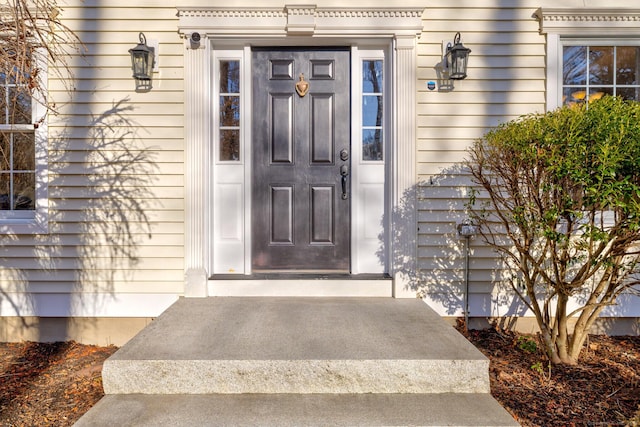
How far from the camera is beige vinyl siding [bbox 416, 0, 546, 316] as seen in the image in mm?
3439

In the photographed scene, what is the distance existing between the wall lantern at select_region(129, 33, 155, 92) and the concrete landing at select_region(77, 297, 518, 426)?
2111 mm

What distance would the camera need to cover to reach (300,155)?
3.56 meters

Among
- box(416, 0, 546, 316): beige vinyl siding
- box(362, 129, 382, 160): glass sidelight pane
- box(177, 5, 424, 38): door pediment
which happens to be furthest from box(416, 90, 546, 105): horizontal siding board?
box(177, 5, 424, 38): door pediment

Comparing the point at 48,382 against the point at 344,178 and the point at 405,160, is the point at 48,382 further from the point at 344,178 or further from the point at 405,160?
the point at 405,160

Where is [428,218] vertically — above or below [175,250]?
above

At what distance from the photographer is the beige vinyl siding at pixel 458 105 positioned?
3439 mm

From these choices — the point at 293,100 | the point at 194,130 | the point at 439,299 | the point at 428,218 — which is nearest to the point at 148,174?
the point at 194,130

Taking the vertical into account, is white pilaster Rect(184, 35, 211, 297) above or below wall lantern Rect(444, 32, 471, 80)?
below

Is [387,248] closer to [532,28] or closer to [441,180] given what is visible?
[441,180]

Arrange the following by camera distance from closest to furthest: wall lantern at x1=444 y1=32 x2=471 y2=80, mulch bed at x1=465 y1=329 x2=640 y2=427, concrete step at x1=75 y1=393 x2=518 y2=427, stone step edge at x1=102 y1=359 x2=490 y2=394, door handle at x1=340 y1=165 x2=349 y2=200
→ concrete step at x1=75 y1=393 x2=518 y2=427
stone step edge at x1=102 y1=359 x2=490 y2=394
mulch bed at x1=465 y1=329 x2=640 y2=427
wall lantern at x1=444 y1=32 x2=471 y2=80
door handle at x1=340 y1=165 x2=349 y2=200

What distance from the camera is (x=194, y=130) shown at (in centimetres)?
341

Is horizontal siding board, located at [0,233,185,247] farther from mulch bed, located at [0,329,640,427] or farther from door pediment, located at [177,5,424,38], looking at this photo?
door pediment, located at [177,5,424,38]

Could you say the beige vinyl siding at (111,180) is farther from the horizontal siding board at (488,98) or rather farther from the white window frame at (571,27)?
the white window frame at (571,27)

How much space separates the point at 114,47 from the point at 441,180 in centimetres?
306
